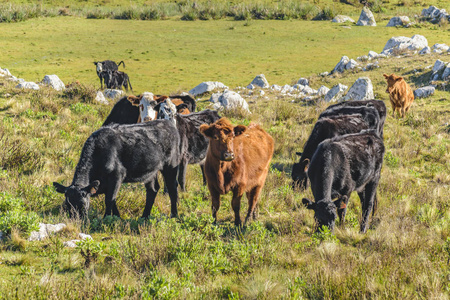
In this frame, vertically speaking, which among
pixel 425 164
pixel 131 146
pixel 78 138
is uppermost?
pixel 131 146

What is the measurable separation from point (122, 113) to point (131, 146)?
430cm

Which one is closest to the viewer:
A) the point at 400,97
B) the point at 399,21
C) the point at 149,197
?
the point at 149,197

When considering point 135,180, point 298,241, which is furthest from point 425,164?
point 135,180

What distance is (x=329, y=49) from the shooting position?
32688 mm

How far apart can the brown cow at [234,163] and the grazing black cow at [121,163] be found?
0.86 m

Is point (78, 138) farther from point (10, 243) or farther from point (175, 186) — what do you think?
point (10, 243)

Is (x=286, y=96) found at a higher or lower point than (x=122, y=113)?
lower

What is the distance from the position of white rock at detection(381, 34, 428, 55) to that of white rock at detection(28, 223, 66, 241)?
909 inches

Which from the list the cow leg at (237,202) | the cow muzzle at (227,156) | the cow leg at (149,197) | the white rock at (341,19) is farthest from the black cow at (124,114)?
the white rock at (341,19)

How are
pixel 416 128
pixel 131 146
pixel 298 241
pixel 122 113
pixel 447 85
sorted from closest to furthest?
1. pixel 298 241
2. pixel 131 146
3. pixel 122 113
4. pixel 416 128
5. pixel 447 85

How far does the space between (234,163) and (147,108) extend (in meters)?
3.58

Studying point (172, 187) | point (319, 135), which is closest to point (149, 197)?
point (172, 187)

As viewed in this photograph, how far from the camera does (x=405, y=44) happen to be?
2606 cm

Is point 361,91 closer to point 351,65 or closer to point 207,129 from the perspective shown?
point 351,65
